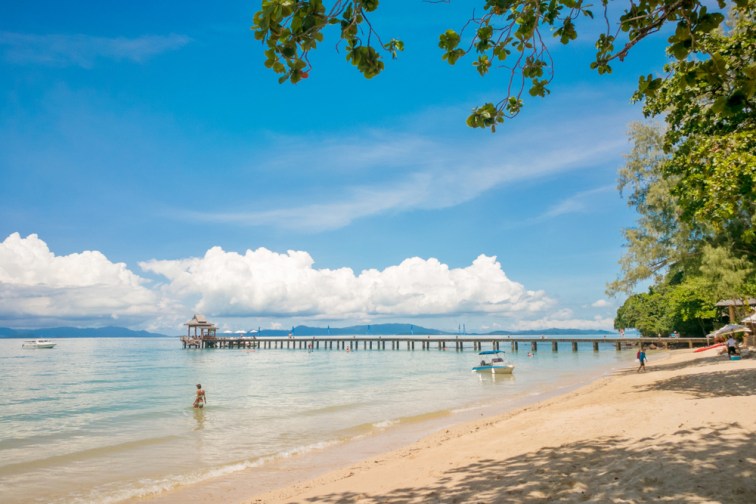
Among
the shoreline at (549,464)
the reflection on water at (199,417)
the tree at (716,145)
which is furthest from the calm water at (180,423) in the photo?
the tree at (716,145)

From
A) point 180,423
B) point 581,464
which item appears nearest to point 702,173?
point 581,464

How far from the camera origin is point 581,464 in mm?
7207

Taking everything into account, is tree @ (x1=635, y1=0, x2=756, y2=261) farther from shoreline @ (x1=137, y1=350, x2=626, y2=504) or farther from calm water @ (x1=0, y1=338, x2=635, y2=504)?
calm water @ (x1=0, y1=338, x2=635, y2=504)

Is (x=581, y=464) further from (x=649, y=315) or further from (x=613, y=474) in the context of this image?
(x=649, y=315)

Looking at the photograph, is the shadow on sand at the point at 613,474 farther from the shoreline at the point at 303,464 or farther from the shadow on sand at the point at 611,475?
the shoreline at the point at 303,464

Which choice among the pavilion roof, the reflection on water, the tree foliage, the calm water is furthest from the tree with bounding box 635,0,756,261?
the pavilion roof

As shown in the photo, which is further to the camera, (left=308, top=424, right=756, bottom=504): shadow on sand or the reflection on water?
the reflection on water

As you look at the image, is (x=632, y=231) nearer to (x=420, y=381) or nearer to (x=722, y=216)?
(x=722, y=216)

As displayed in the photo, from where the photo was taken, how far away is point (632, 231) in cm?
2266

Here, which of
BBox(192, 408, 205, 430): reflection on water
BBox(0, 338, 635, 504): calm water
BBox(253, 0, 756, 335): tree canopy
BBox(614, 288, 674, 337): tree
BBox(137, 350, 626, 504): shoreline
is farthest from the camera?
BBox(614, 288, 674, 337): tree

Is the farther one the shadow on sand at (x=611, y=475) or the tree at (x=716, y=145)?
the tree at (x=716, y=145)

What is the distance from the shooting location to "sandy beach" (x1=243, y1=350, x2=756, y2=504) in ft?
18.9

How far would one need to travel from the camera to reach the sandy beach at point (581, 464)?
5.77 meters

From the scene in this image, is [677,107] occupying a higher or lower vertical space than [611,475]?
higher
